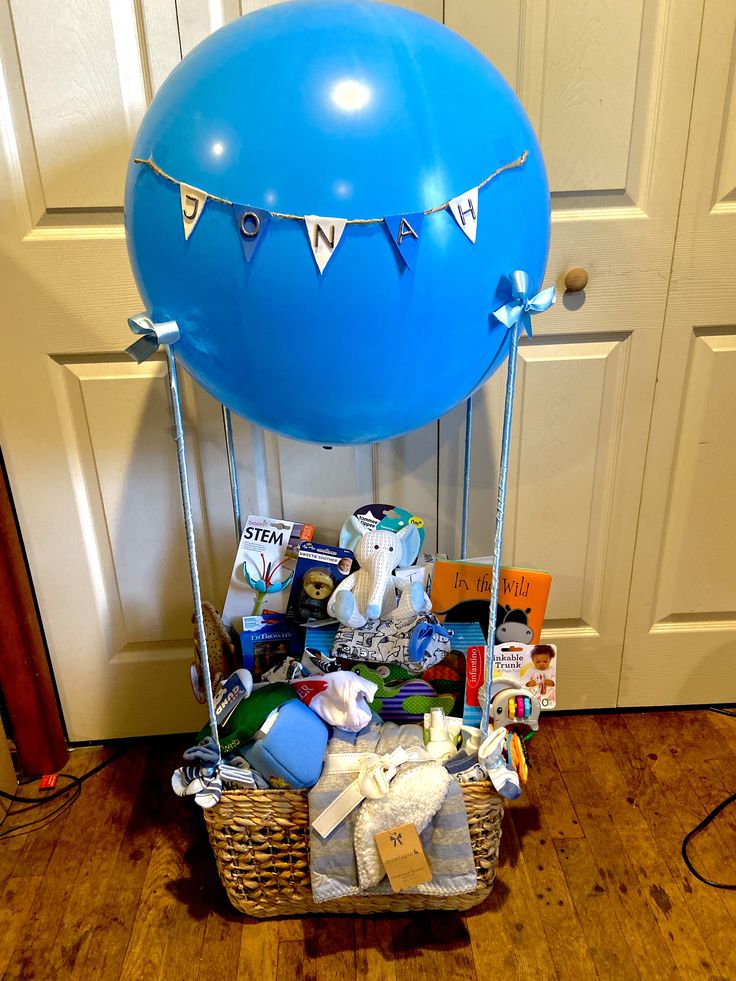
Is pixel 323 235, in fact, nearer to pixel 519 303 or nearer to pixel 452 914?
pixel 519 303

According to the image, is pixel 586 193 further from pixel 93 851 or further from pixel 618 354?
pixel 93 851

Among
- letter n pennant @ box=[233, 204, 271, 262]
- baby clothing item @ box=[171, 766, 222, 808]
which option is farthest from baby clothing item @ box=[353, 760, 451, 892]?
letter n pennant @ box=[233, 204, 271, 262]

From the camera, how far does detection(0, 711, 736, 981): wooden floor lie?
107 centimetres

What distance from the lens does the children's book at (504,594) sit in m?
1.19

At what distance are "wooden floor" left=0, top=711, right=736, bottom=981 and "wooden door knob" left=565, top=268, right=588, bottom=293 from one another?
3.02 feet

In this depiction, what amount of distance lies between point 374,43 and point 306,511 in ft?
2.72

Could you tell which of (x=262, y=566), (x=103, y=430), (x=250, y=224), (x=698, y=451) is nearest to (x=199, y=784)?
(x=262, y=566)

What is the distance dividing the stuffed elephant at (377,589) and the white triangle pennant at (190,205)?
1.90 ft

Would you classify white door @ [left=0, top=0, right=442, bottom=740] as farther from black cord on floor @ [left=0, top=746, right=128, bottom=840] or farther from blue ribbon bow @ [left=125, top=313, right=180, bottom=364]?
blue ribbon bow @ [left=125, top=313, right=180, bottom=364]

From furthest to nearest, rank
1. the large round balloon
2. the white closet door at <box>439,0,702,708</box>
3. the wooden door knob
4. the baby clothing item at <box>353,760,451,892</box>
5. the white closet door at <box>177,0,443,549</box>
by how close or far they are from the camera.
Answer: the white closet door at <box>177,0,443,549</box>
the wooden door knob
the white closet door at <box>439,0,702,708</box>
the baby clothing item at <box>353,760,451,892</box>
the large round balloon

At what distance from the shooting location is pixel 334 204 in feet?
2.15

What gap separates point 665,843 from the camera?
1246mm

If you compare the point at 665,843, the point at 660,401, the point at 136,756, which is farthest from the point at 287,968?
the point at 660,401

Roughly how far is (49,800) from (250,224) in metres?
1.22
